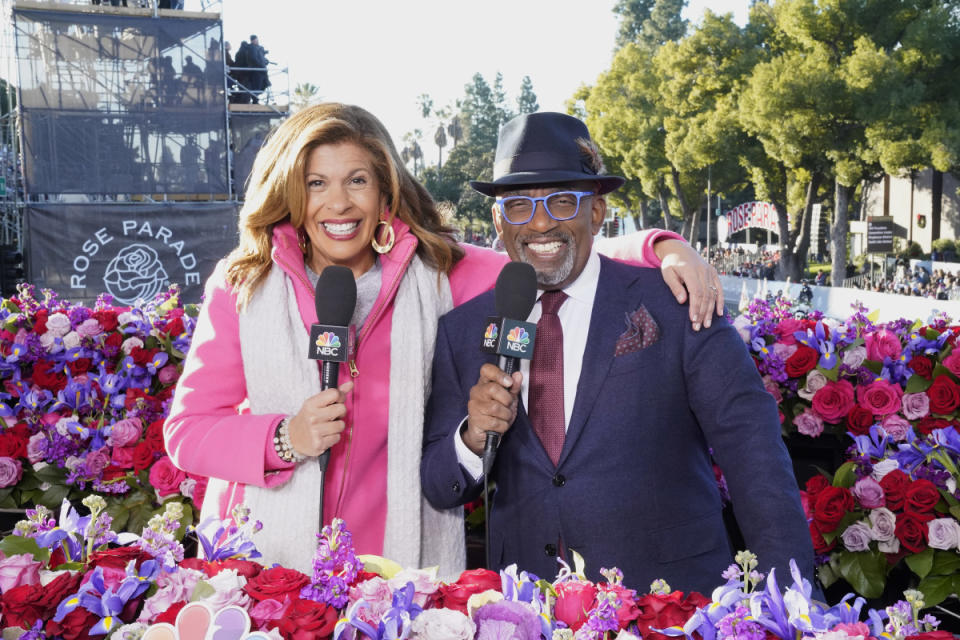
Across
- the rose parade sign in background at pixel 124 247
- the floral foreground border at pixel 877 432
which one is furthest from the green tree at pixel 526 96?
the floral foreground border at pixel 877 432

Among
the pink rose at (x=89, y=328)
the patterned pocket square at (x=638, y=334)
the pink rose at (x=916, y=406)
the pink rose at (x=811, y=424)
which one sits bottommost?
the pink rose at (x=811, y=424)

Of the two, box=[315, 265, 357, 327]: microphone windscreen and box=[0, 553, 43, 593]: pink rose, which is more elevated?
box=[315, 265, 357, 327]: microphone windscreen

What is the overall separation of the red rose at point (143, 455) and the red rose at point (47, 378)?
0.83m

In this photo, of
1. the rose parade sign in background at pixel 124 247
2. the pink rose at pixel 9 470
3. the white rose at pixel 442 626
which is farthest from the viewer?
the rose parade sign in background at pixel 124 247

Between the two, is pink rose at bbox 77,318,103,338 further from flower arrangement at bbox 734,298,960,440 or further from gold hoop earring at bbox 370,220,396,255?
flower arrangement at bbox 734,298,960,440

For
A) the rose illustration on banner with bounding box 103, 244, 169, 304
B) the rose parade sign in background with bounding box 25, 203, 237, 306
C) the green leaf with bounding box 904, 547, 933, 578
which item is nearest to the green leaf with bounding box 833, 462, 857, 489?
the green leaf with bounding box 904, 547, 933, 578

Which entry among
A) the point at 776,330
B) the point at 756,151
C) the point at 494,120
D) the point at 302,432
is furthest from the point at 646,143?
the point at 494,120

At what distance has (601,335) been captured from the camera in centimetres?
273

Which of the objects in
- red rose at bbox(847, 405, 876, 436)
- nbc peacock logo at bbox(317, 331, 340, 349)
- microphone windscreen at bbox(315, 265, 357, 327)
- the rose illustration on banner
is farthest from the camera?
the rose illustration on banner

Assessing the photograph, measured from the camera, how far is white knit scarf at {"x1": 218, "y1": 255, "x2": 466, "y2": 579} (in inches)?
111

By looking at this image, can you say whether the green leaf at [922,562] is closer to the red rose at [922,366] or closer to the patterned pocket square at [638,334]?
the red rose at [922,366]

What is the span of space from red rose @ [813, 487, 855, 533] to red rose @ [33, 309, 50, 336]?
4.47 meters

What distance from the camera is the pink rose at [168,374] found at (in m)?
5.50

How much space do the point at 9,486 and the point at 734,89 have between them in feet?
118
